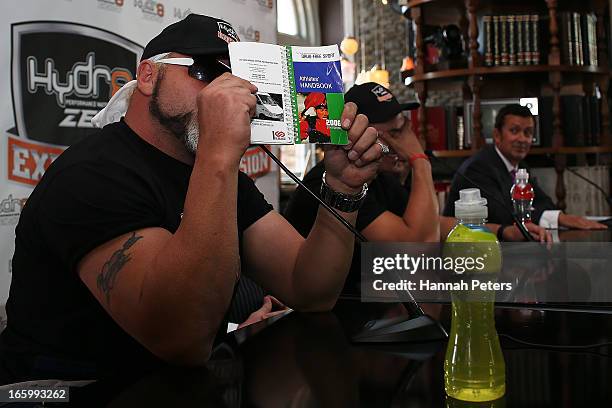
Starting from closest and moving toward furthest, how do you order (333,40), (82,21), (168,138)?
(168,138) < (82,21) < (333,40)

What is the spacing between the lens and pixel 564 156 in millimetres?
3543

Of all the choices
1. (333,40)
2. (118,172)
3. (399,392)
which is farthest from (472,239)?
(333,40)

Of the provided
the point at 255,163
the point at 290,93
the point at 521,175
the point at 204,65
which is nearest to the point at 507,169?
the point at 521,175

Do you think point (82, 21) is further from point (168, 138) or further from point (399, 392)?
point (399, 392)

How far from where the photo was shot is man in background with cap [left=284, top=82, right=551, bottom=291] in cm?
178

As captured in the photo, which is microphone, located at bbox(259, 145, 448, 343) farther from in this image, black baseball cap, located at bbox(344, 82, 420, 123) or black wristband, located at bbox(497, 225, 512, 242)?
black wristband, located at bbox(497, 225, 512, 242)

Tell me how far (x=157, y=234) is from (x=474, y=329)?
0.47 meters

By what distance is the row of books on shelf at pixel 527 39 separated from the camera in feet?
11.4

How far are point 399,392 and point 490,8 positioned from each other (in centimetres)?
344

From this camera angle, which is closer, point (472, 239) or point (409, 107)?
point (472, 239)

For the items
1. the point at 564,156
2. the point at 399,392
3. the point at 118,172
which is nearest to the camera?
the point at 399,392

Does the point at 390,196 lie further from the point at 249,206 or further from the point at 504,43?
the point at 504,43

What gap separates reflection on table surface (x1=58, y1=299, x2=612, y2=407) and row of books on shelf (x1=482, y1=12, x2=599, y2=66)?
2712mm

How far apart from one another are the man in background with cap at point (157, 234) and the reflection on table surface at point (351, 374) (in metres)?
0.09
